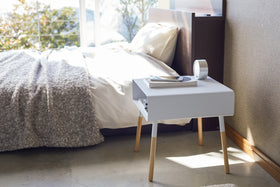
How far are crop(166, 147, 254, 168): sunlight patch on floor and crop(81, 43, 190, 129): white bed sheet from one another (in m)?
0.36

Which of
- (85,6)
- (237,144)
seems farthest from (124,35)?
(237,144)

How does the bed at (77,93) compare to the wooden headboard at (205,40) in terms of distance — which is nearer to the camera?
the bed at (77,93)

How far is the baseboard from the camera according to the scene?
85.3 inches

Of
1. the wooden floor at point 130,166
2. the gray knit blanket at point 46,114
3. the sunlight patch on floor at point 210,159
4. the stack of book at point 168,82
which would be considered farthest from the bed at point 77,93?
the stack of book at point 168,82

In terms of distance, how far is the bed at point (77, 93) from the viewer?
2488 mm

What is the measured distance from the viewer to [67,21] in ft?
18.6

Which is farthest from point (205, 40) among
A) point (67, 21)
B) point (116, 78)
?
point (67, 21)

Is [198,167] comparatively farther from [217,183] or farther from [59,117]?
[59,117]

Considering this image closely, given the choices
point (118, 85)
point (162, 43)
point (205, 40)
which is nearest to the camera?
point (118, 85)

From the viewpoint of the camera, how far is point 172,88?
2191 mm

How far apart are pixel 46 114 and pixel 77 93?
10.2 inches

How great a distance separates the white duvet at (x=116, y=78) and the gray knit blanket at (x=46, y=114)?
0.30 ft

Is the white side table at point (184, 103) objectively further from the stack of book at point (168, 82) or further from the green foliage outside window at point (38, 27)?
the green foliage outside window at point (38, 27)

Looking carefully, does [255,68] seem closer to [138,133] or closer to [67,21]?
[138,133]
